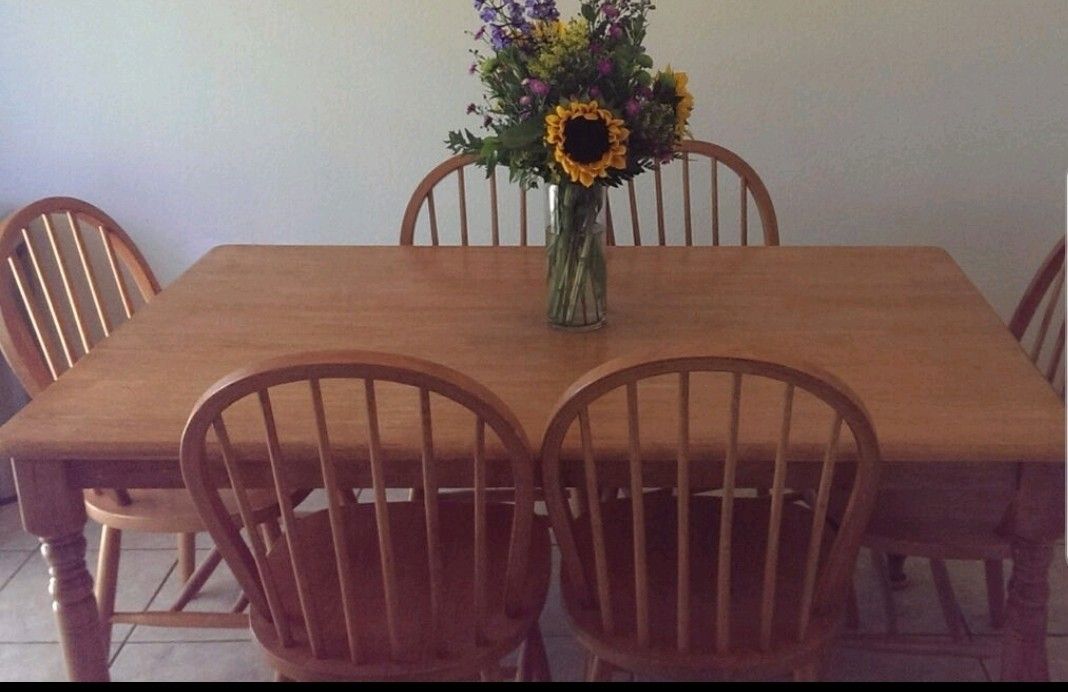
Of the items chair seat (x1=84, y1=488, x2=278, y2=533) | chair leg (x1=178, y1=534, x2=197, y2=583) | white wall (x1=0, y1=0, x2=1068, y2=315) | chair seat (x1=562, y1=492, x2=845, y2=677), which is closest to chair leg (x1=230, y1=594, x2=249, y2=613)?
chair leg (x1=178, y1=534, x2=197, y2=583)

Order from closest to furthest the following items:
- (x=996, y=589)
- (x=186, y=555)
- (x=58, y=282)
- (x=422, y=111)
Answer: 1. (x=996, y=589)
2. (x=186, y=555)
3. (x=422, y=111)
4. (x=58, y=282)

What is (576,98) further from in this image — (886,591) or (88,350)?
(886,591)

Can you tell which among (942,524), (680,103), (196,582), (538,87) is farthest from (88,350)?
(942,524)

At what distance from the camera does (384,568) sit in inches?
52.0

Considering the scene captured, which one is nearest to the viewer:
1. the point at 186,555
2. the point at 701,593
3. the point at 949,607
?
the point at 701,593

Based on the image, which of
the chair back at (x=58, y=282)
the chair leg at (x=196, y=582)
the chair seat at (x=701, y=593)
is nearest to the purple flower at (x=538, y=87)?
the chair seat at (x=701, y=593)

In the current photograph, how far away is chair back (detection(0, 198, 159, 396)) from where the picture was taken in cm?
171

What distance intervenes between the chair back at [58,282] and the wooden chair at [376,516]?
0.52 metres

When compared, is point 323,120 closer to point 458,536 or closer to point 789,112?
point 789,112

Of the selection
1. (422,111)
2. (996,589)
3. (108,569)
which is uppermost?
(422,111)

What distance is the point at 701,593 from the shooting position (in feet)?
4.89

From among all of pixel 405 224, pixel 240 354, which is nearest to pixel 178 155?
pixel 405 224

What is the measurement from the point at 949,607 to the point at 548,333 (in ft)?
3.01

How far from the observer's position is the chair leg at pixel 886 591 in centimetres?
204
